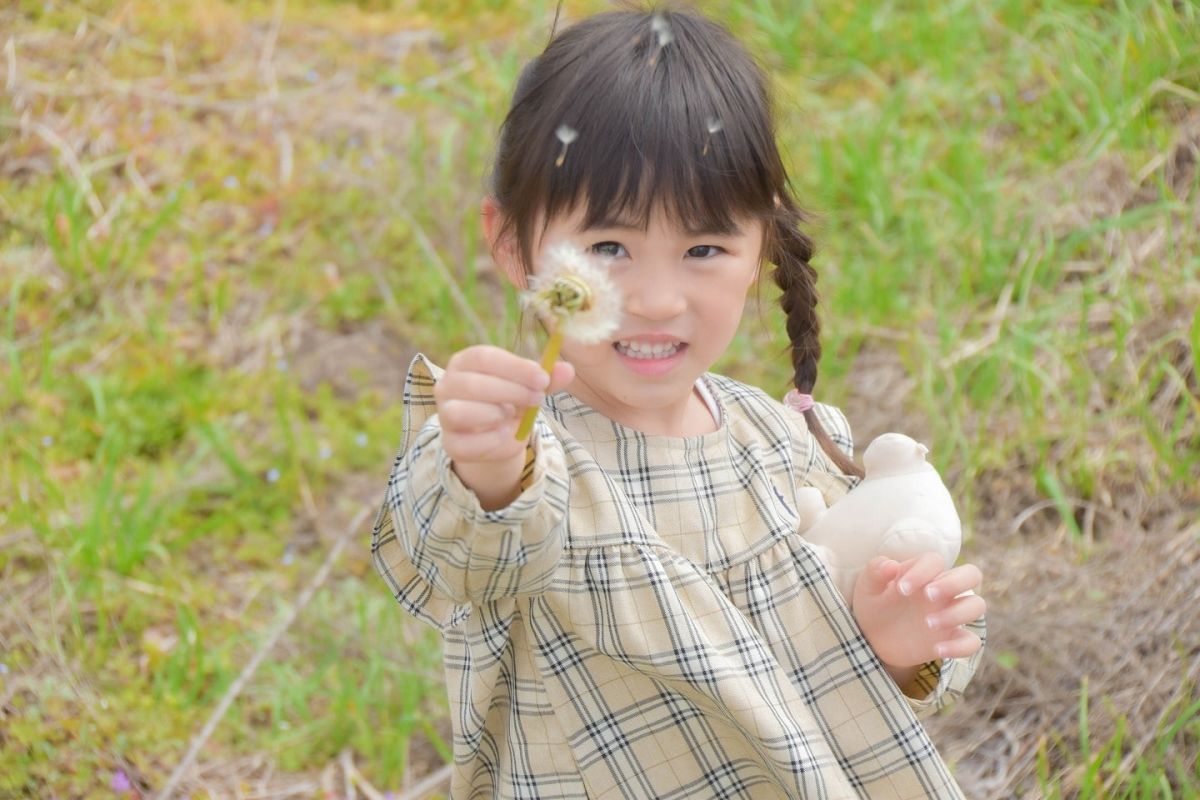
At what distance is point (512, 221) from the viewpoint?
56.0 inches

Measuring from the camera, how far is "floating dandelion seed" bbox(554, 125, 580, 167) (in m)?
1.30

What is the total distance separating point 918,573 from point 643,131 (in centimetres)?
52

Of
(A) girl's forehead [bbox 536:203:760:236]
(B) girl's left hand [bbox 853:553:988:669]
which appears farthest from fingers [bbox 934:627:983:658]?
(A) girl's forehead [bbox 536:203:760:236]

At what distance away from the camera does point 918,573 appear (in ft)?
4.51

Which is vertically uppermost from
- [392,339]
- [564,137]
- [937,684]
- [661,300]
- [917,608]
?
[564,137]

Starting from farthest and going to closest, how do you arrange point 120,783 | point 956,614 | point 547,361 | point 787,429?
point 120,783 → point 787,429 → point 956,614 → point 547,361

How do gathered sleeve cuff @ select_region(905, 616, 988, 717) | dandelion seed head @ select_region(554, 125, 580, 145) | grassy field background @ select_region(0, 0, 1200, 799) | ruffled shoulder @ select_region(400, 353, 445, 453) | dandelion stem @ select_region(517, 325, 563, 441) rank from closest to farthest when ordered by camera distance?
dandelion stem @ select_region(517, 325, 563, 441) → dandelion seed head @ select_region(554, 125, 580, 145) → ruffled shoulder @ select_region(400, 353, 445, 453) → gathered sleeve cuff @ select_region(905, 616, 988, 717) → grassy field background @ select_region(0, 0, 1200, 799)

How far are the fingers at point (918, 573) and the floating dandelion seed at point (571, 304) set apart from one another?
0.42 metres

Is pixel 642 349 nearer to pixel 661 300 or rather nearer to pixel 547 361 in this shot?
pixel 661 300

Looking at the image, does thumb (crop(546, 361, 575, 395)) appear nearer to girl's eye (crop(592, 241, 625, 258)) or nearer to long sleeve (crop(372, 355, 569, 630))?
long sleeve (crop(372, 355, 569, 630))

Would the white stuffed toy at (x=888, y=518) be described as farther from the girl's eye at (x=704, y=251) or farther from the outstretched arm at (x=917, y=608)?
the girl's eye at (x=704, y=251)

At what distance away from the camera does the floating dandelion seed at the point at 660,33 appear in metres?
1.35

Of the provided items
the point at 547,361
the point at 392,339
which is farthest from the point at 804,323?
the point at 392,339

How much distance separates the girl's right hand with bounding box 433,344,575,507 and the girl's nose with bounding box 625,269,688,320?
0.17 metres
